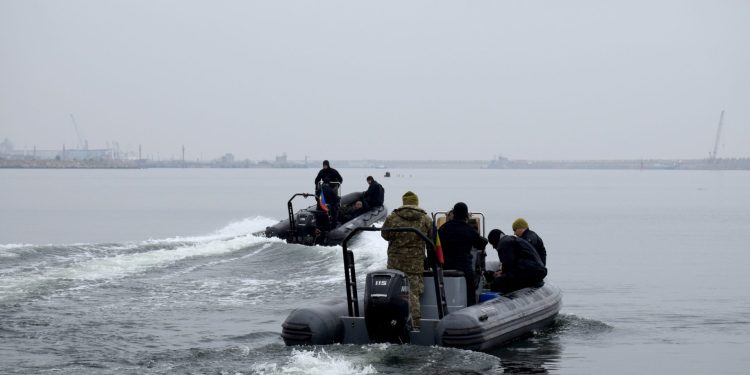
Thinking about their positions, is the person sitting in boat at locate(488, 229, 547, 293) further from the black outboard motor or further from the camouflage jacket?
the black outboard motor

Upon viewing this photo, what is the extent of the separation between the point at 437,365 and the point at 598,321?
19.0 feet

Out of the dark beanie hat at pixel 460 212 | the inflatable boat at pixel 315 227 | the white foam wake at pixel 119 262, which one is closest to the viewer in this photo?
the dark beanie hat at pixel 460 212

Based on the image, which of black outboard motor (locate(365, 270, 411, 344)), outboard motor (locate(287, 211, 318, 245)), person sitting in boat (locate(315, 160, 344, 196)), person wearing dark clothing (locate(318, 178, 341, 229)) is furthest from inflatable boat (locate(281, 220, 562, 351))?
person sitting in boat (locate(315, 160, 344, 196))

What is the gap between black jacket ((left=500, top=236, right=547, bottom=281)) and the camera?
14930 mm

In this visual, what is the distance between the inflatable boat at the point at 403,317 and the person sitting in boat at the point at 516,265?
0.73m

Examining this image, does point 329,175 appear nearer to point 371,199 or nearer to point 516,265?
point 371,199

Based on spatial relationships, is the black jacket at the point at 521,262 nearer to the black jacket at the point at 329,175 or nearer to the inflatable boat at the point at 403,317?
the inflatable boat at the point at 403,317

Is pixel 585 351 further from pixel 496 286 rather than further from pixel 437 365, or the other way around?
pixel 437 365

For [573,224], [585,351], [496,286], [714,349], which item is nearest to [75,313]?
[496,286]

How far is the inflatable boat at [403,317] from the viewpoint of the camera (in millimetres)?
12602

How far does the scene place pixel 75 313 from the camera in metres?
16.0

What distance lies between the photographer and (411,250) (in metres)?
13.1

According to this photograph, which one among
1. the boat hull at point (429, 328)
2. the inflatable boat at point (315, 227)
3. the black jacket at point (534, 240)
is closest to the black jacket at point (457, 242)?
the boat hull at point (429, 328)

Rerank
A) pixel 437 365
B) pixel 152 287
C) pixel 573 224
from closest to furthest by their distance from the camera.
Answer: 1. pixel 437 365
2. pixel 152 287
3. pixel 573 224
